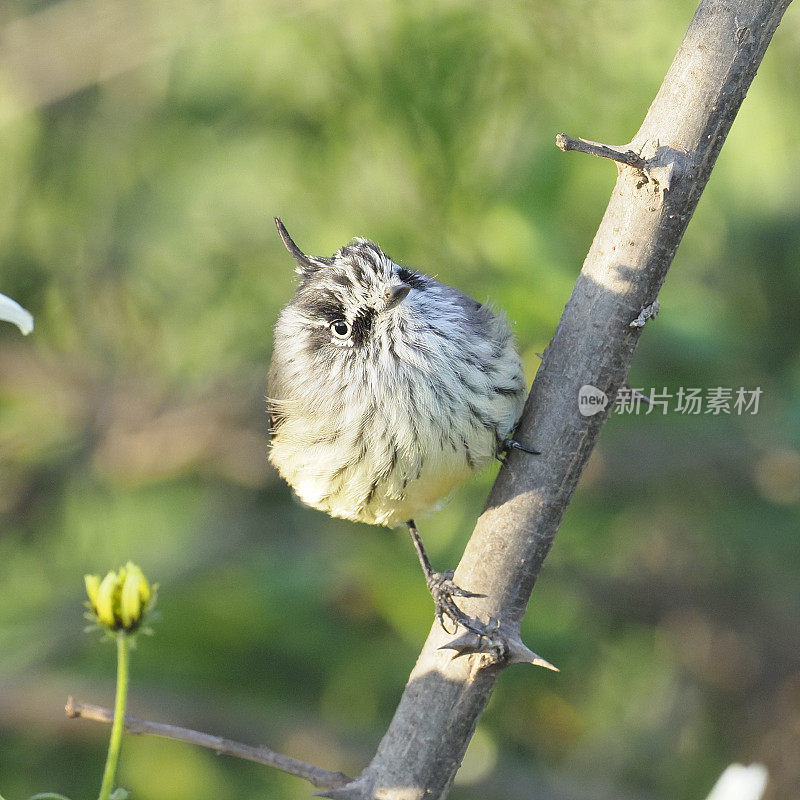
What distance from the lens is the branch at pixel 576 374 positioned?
6.39 ft

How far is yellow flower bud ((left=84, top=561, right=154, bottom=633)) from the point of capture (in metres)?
1.80

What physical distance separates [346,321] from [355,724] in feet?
5.89

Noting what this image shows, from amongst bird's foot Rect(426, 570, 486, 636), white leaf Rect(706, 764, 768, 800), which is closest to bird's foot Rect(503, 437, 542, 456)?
bird's foot Rect(426, 570, 486, 636)

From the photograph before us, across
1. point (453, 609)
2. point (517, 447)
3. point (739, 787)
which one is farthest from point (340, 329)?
point (739, 787)

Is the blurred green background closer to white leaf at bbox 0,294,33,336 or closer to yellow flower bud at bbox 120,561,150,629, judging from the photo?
yellow flower bud at bbox 120,561,150,629

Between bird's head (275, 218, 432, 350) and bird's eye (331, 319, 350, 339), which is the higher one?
bird's head (275, 218, 432, 350)

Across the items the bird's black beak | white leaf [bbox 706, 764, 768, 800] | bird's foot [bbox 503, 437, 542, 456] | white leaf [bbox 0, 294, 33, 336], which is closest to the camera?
white leaf [bbox 0, 294, 33, 336]

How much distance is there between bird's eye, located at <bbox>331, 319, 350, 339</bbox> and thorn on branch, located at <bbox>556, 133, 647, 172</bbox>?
A: 872 millimetres

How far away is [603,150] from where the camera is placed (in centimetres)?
186

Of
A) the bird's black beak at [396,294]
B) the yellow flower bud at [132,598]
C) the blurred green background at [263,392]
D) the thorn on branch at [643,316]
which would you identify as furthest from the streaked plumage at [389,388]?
the yellow flower bud at [132,598]

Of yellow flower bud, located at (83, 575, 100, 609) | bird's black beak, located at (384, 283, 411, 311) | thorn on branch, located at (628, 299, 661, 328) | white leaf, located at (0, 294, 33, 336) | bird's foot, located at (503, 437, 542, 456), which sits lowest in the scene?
yellow flower bud, located at (83, 575, 100, 609)

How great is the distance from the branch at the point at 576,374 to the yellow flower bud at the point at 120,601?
0.54 m

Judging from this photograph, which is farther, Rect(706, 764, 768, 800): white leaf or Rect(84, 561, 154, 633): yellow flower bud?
Rect(706, 764, 768, 800): white leaf

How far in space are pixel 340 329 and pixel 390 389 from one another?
0.26m
